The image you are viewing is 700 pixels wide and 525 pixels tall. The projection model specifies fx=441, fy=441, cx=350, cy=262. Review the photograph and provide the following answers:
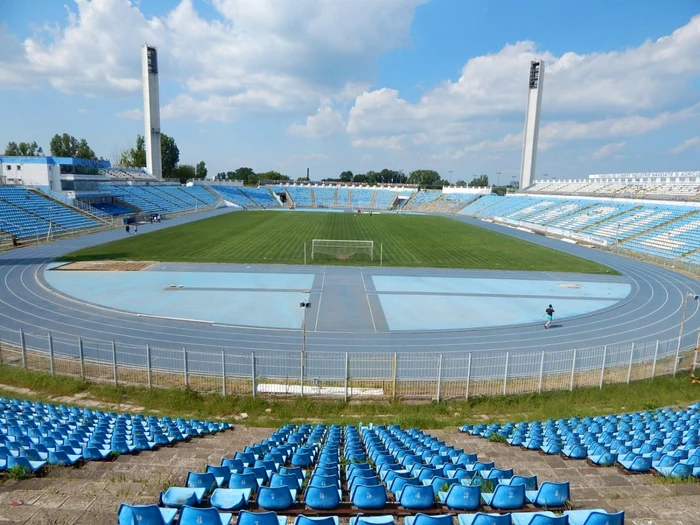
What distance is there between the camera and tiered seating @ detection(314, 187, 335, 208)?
118 metres

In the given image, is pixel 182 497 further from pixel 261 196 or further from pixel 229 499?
pixel 261 196

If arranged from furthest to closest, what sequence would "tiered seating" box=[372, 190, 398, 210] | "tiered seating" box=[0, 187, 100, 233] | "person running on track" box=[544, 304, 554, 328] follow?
"tiered seating" box=[372, 190, 398, 210]
"tiered seating" box=[0, 187, 100, 233]
"person running on track" box=[544, 304, 554, 328]

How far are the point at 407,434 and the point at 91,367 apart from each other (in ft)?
41.1

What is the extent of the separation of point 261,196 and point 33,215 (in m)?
69.6

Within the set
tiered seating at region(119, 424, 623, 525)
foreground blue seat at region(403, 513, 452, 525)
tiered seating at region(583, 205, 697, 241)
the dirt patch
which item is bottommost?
the dirt patch

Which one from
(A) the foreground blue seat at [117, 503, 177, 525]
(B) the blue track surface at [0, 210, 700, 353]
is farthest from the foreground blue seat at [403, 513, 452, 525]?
(B) the blue track surface at [0, 210, 700, 353]

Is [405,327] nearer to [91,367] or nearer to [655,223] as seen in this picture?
[91,367]

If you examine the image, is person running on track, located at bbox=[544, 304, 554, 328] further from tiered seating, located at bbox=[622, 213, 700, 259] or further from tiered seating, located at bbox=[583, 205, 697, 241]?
tiered seating, located at bbox=[583, 205, 697, 241]

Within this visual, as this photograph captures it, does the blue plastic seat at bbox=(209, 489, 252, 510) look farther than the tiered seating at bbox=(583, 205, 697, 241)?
No

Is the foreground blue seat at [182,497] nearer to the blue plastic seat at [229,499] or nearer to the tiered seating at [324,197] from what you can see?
the blue plastic seat at [229,499]

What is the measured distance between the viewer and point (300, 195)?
122 m

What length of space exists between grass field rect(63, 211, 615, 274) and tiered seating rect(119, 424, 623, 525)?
31565 mm

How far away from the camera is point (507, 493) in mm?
5766

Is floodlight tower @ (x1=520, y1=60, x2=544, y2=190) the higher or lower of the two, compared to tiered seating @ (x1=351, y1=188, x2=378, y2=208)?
higher
